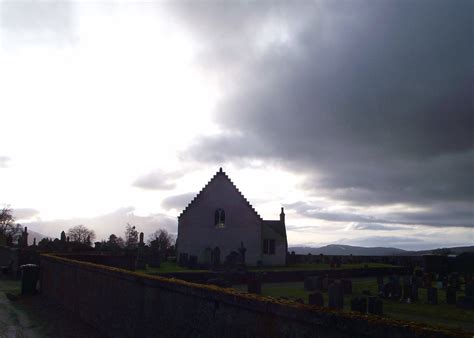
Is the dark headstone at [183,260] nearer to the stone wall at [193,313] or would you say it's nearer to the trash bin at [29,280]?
the trash bin at [29,280]

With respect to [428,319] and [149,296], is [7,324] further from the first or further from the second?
[428,319]

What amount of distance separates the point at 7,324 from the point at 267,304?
10675mm

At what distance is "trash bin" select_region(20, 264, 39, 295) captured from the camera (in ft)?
62.5

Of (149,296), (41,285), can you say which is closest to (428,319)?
(149,296)

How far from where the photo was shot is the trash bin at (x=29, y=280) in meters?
19.0

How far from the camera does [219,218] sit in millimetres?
46625

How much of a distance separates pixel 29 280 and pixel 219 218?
2846 cm

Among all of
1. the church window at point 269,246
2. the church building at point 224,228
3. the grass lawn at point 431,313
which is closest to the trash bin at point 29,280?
the grass lawn at point 431,313

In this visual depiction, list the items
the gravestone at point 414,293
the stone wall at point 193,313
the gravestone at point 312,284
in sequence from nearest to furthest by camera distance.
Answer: the stone wall at point 193,313, the gravestone at point 414,293, the gravestone at point 312,284

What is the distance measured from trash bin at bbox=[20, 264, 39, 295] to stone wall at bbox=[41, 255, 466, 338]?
659 cm

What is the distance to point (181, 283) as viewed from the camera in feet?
24.4

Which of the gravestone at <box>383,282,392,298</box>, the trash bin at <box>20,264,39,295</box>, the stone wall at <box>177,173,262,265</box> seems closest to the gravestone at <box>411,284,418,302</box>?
the gravestone at <box>383,282,392,298</box>

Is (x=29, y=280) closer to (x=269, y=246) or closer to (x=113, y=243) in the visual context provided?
(x=269, y=246)

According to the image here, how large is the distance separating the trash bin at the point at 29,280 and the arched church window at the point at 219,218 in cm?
2791
